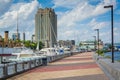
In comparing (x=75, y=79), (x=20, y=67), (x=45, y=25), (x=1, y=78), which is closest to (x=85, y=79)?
(x=75, y=79)

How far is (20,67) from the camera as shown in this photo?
88.7 ft

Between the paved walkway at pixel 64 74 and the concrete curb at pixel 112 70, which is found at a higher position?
the concrete curb at pixel 112 70

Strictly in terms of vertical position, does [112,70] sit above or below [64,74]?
above

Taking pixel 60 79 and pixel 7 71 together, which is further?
pixel 7 71

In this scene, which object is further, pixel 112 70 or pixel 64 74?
pixel 64 74

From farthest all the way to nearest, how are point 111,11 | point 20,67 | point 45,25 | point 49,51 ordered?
point 45,25 → point 49,51 → point 111,11 → point 20,67

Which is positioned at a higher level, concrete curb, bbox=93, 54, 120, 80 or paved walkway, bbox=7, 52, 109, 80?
concrete curb, bbox=93, 54, 120, 80

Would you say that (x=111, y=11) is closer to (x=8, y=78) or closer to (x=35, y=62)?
(x=35, y=62)

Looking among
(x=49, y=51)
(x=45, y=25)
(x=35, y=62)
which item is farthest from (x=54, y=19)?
(x=35, y=62)

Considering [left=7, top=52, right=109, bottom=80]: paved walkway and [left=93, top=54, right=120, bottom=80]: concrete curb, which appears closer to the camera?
[left=93, top=54, right=120, bottom=80]: concrete curb

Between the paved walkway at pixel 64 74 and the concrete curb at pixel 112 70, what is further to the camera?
the paved walkway at pixel 64 74

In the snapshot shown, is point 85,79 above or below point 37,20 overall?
below

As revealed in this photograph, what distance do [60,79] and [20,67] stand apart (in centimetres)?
751

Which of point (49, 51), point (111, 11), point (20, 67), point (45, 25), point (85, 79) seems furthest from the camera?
point (45, 25)
